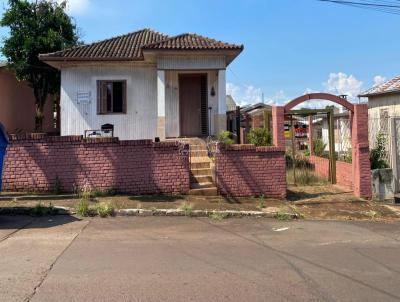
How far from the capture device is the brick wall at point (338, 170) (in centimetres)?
1281

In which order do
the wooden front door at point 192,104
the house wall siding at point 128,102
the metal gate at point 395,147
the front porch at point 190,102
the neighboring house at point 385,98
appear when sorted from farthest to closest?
1. the neighboring house at point 385,98
2. the wooden front door at point 192,104
3. the house wall siding at point 128,102
4. the front porch at point 190,102
5. the metal gate at point 395,147

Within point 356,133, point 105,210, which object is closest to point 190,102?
point 356,133

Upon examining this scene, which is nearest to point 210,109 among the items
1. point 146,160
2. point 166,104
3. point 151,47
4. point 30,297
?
point 166,104

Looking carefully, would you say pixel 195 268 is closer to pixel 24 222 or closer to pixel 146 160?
pixel 24 222

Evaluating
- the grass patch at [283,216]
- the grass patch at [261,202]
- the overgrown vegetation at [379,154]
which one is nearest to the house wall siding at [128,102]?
the grass patch at [261,202]

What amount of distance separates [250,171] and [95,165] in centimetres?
393

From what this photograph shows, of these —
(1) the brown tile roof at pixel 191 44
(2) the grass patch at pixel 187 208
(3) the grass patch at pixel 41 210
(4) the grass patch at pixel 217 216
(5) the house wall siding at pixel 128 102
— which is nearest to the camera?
(3) the grass patch at pixel 41 210

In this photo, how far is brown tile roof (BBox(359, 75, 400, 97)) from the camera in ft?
67.9

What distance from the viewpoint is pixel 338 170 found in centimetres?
1380

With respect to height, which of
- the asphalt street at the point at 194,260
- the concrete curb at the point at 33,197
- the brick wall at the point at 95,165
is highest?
the brick wall at the point at 95,165

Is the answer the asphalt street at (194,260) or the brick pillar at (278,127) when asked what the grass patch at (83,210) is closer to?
the asphalt street at (194,260)

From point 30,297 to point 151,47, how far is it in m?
10.9

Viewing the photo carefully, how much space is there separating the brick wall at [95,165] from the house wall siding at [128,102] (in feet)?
17.6

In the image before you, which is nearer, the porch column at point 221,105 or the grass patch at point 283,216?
the grass patch at point 283,216
